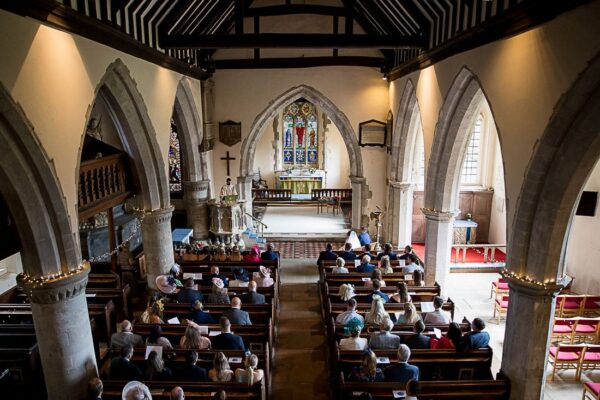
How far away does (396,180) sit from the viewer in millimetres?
14406

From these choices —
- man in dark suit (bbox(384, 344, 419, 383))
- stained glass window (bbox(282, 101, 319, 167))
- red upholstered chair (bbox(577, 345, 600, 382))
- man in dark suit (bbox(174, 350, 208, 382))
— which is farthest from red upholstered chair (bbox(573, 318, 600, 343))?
stained glass window (bbox(282, 101, 319, 167))

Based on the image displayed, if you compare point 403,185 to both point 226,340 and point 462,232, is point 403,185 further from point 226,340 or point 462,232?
point 226,340

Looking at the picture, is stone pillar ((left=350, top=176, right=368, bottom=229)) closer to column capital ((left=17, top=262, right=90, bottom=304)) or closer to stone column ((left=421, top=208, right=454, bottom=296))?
stone column ((left=421, top=208, right=454, bottom=296))

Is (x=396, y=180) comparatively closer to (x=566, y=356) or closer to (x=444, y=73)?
(x=444, y=73)

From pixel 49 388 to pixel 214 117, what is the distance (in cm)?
1078

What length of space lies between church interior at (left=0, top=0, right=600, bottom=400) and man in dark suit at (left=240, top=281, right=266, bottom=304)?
26mm

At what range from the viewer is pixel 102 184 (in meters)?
8.85

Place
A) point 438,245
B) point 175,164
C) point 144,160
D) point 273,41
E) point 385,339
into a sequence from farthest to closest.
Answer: point 175,164, point 438,245, point 273,41, point 144,160, point 385,339

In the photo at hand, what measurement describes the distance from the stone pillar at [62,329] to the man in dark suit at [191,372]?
4.68ft

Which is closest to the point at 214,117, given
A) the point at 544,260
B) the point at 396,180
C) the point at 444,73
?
the point at 396,180

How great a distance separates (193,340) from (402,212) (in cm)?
919

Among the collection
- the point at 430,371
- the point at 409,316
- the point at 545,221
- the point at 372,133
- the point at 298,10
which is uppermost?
the point at 298,10

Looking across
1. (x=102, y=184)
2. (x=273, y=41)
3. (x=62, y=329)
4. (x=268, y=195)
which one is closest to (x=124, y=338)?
(x=62, y=329)

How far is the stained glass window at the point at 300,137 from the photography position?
22.9m
